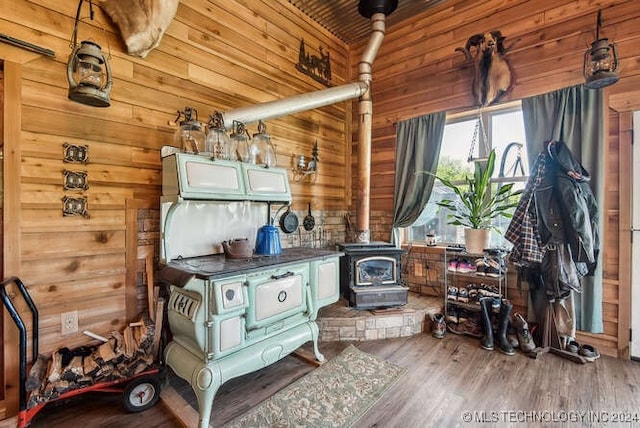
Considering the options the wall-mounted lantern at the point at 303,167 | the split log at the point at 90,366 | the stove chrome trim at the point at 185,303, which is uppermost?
the wall-mounted lantern at the point at 303,167

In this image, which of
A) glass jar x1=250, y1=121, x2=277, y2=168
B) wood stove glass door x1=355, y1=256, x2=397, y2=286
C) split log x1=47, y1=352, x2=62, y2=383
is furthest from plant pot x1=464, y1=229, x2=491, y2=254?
split log x1=47, y1=352, x2=62, y2=383

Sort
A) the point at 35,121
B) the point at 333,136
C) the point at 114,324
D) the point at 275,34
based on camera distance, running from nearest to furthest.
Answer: the point at 35,121 < the point at 114,324 < the point at 275,34 < the point at 333,136

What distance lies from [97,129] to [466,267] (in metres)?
3.34

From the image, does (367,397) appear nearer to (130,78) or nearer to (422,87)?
(130,78)

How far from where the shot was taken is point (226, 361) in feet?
5.62

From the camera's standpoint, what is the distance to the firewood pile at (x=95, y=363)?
1.53 m

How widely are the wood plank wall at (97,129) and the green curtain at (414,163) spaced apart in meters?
1.89

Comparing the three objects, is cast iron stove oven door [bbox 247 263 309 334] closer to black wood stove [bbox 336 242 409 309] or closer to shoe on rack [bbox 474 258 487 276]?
black wood stove [bbox 336 242 409 309]

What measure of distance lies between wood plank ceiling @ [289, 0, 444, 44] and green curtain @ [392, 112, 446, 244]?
1.28 meters

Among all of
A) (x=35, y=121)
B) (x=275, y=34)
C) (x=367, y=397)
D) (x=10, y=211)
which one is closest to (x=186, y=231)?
(x=10, y=211)

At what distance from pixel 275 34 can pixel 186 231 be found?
2335 mm

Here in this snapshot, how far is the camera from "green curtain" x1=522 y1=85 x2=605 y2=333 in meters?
2.40

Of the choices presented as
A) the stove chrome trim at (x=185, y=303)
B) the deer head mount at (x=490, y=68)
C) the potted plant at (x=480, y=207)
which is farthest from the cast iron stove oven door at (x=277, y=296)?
the deer head mount at (x=490, y=68)

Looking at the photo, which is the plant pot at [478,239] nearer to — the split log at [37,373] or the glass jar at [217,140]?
the glass jar at [217,140]
